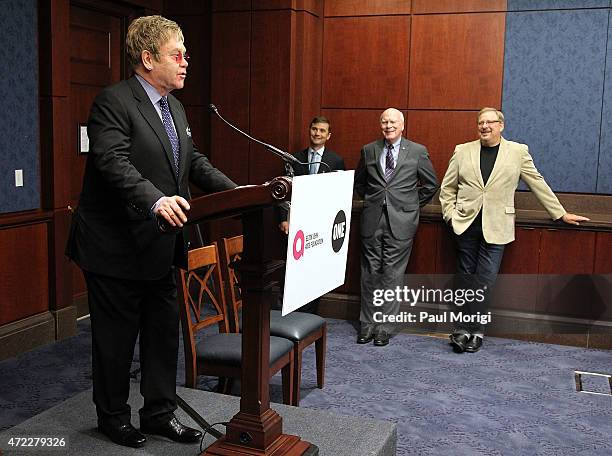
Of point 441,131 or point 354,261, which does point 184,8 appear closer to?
point 441,131

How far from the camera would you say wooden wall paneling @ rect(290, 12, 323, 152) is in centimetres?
588

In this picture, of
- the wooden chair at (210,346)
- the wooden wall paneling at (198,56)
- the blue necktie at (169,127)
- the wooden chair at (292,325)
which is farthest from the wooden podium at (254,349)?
the wooden wall paneling at (198,56)

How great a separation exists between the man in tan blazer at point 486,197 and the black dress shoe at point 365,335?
0.57 meters

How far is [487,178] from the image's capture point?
16.8 ft

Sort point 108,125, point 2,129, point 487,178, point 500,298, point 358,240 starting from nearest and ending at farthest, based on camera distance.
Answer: point 108,125
point 2,129
point 487,178
point 500,298
point 358,240

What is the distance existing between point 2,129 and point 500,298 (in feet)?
11.9

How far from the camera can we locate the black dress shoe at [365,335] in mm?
5277

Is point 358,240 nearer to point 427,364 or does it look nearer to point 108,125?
point 427,364

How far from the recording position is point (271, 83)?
19.5 feet

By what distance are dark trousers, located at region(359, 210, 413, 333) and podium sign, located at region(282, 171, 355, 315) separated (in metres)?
2.87

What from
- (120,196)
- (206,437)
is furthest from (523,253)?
(120,196)

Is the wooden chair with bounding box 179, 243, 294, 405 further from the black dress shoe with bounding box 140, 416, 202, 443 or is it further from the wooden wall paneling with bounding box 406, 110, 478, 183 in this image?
the wooden wall paneling with bounding box 406, 110, 478, 183

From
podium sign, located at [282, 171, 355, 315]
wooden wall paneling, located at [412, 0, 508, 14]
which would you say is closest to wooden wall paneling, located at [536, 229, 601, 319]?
wooden wall paneling, located at [412, 0, 508, 14]

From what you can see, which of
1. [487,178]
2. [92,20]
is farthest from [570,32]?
[92,20]
